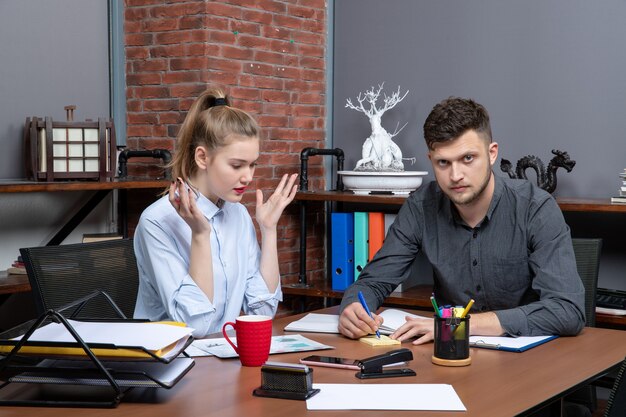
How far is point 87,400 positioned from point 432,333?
2.83 ft

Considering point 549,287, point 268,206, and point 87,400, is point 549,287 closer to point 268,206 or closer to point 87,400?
point 268,206

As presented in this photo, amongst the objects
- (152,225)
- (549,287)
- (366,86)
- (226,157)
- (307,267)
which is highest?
(366,86)

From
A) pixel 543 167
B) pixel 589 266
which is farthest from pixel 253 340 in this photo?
pixel 543 167

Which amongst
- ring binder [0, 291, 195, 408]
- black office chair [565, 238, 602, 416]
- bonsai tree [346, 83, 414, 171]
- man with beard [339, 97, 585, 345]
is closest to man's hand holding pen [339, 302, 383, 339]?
man with beard [339, 97, 585, 345]

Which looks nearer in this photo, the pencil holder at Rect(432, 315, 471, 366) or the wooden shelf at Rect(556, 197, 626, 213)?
the pencil holder at Rect(432, 315, 471, 366)

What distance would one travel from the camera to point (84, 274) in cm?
222

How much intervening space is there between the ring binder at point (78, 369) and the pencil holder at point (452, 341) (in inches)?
22.8

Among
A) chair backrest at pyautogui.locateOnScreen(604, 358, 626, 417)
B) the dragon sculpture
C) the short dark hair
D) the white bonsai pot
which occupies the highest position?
the short dark hair

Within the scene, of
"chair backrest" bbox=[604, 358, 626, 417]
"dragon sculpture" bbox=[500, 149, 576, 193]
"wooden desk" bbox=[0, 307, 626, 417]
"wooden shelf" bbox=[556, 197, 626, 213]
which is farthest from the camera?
"dragon sculpture" bbox=[500, 149, 576, 193]

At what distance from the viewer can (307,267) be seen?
4168mm

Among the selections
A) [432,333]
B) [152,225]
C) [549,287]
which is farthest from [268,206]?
[549,287]

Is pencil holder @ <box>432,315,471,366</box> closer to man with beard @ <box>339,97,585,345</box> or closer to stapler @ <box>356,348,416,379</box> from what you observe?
stapler @ <box>356,348,416,379</box>

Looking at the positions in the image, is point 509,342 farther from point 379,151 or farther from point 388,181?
point 379,151

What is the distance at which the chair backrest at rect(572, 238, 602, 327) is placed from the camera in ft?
8.05
